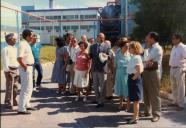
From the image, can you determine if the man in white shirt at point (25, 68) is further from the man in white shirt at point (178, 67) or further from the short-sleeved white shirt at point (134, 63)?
the man in white shirt at point (178, 67)

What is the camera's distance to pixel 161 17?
762 inches

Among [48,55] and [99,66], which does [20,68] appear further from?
[48,55]

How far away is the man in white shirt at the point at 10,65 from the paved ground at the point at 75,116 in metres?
0.47

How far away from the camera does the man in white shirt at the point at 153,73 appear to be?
859 cm

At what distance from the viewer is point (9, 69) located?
9484mm

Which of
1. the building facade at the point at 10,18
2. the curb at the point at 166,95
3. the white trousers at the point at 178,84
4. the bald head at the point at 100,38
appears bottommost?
the curb at the point at 166,95

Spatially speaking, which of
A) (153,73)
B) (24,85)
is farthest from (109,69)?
(24,85)

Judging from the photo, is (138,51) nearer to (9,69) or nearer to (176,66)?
Answer: (176,66)

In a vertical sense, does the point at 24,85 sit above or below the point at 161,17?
below

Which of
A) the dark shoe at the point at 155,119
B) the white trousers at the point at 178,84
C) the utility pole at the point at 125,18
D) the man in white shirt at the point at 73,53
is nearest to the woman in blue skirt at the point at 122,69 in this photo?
the dark shoe at the point at 155,119

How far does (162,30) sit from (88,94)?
8.96m

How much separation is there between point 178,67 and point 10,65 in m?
3.88

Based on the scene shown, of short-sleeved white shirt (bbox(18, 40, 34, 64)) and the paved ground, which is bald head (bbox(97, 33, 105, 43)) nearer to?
the paved ground

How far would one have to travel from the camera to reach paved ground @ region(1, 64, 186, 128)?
8.39 m
